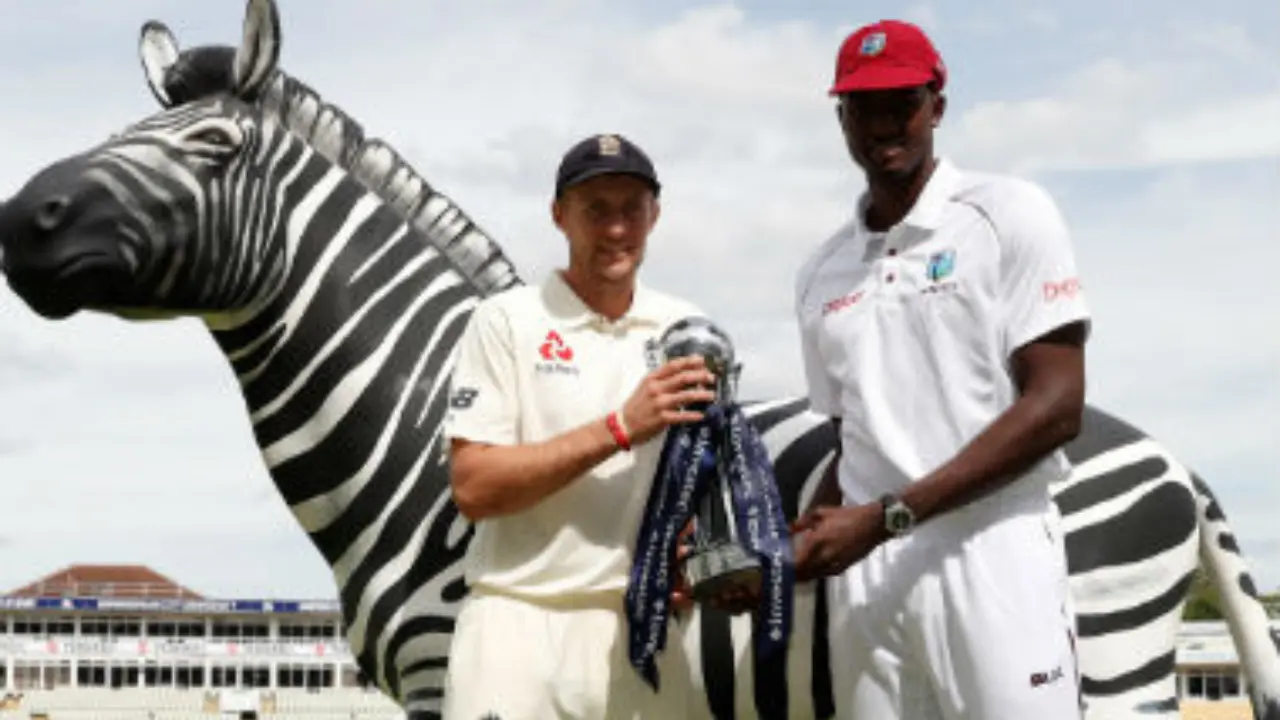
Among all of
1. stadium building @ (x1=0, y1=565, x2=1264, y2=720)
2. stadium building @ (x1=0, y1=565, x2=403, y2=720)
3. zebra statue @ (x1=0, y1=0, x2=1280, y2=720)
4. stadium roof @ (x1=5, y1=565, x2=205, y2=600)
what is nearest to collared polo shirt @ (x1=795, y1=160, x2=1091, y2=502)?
zebra statue @ (x1=0, y1=0, x2=1280, y2=720)

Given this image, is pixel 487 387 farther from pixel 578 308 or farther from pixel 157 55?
pixel 157 55

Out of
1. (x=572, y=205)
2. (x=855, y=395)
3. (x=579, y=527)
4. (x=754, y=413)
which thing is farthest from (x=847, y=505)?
(x=754, y=413)

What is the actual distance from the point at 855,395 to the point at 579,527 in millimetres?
832

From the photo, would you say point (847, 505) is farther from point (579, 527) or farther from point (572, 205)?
point (572, 205)

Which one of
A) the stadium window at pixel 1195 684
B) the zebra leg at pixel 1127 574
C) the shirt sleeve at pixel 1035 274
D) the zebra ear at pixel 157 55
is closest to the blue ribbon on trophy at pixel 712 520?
the shirt sleeve at pixel 1035 274

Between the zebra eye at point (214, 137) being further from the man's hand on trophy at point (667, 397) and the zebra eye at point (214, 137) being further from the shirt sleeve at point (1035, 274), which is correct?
the shirt sleeve at point (1035, 274)

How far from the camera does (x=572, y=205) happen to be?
5238mm

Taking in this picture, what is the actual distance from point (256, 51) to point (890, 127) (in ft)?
9.01

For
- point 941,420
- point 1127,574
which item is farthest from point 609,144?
point 1127,574

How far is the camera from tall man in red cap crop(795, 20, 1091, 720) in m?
4.66

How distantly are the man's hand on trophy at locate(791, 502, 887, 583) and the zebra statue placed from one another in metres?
1.07

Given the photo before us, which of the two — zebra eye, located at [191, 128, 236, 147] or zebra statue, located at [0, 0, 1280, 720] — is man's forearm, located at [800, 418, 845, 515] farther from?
zebra eye, located at [191, 128, 236, 147]

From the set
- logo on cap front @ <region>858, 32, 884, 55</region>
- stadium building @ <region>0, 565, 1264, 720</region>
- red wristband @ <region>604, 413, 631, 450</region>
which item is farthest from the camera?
stadium building @ <region>0, 565, 1264, 720</region>

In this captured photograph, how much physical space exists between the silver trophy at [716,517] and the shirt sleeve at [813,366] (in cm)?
25
